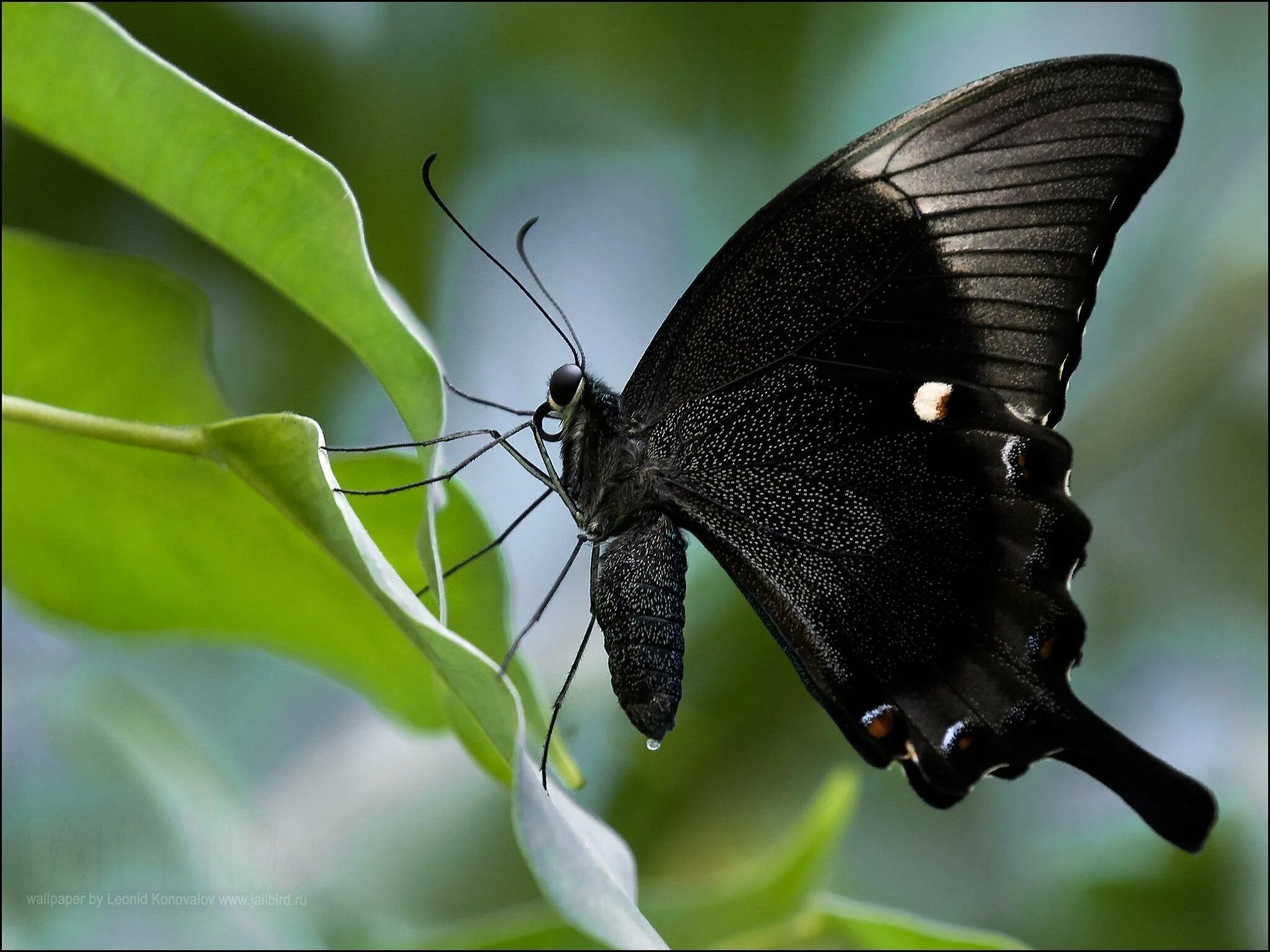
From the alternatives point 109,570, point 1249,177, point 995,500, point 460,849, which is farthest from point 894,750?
point 1249,177

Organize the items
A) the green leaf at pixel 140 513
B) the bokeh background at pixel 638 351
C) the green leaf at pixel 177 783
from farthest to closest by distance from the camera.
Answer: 1. the bokeh background at pixel 638 351
2. the green leaf at pixel 177 783
3. the green leaf at pixel 140 513

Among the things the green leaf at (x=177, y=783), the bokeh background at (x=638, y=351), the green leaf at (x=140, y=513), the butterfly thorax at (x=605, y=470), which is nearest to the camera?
the green leaf at (x=140, y=513)

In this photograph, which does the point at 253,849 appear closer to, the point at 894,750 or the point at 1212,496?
the point at 894,750

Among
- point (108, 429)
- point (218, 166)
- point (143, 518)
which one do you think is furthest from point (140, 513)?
point (218, 166)

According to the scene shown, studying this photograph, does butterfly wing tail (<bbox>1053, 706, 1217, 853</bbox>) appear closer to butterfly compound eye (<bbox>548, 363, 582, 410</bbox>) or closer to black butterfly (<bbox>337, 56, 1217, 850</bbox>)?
black butterfly (<bbox>337, 56, 1217, 850</bbox>)

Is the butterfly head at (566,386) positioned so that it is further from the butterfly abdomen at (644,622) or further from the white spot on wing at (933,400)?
the white spot on wing at (933,400)

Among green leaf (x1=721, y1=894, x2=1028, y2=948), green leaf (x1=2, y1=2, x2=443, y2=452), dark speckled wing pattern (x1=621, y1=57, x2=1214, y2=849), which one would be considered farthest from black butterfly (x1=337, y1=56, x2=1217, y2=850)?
green leaf (x1=2, y1=2, x2=443, y2=452)

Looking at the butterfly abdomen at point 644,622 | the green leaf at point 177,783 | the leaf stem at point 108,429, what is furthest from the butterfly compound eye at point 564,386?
the green leaf at point 177,783
